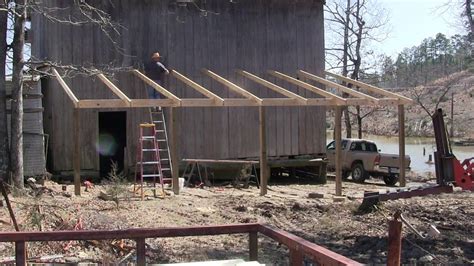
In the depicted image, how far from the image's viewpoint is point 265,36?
20703 millimetres

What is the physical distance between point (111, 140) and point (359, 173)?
938 cm

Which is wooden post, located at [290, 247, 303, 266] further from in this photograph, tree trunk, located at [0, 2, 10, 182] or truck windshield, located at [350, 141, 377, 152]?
truck windshield, located at [350, 141, 377, 152]

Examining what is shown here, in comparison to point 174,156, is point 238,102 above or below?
above

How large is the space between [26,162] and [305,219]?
760 centimetres

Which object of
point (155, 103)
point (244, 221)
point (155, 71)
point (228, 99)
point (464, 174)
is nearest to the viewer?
point (244, 221)

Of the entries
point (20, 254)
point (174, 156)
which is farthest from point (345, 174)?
point (20, 254)

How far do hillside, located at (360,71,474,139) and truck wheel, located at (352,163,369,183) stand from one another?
41.4 meters

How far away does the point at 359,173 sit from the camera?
23.5 m

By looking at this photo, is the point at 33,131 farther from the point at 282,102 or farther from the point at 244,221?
the point at 244,221

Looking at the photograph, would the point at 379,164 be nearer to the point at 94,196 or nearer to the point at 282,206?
the point at 282,206

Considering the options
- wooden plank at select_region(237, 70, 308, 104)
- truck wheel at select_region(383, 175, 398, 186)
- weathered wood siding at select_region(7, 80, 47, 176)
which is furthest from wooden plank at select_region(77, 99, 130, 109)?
truck wheel at select_region(383, 175, 398, 186)

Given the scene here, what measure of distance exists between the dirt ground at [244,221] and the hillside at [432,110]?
164 feet

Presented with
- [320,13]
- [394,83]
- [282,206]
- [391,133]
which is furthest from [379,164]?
[394,83]

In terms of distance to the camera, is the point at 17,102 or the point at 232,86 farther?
the point at 232,86
